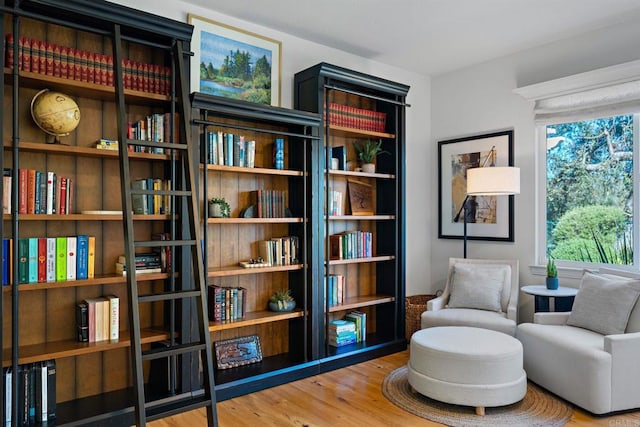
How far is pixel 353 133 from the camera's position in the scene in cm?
424

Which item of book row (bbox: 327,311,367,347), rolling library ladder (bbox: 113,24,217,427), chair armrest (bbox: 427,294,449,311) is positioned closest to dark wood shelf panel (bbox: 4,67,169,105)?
rolling library ladder (bbox: 113,24,217,427)

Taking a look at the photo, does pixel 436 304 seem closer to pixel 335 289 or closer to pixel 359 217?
pixel 335 289

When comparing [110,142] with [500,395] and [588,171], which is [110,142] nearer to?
[500,395]

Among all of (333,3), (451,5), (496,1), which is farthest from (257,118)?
(496,1)

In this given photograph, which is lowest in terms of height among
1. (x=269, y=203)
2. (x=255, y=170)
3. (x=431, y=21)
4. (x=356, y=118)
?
(x=269, y=203)

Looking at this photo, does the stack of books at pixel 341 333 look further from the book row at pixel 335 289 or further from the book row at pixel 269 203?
the book row at pixel 269 203

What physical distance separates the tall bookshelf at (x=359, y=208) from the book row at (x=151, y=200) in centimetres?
120

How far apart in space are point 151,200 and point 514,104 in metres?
3.40

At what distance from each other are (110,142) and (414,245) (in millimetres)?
3261

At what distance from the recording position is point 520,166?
4.43 meters

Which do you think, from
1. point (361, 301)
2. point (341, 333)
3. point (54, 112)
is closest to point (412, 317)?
point (361, 301)

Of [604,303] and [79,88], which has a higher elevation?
[79,88]

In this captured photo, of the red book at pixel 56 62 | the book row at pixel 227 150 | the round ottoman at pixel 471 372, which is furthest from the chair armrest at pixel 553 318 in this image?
the red book at pixel 56 62

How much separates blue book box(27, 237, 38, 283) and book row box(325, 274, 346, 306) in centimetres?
215
